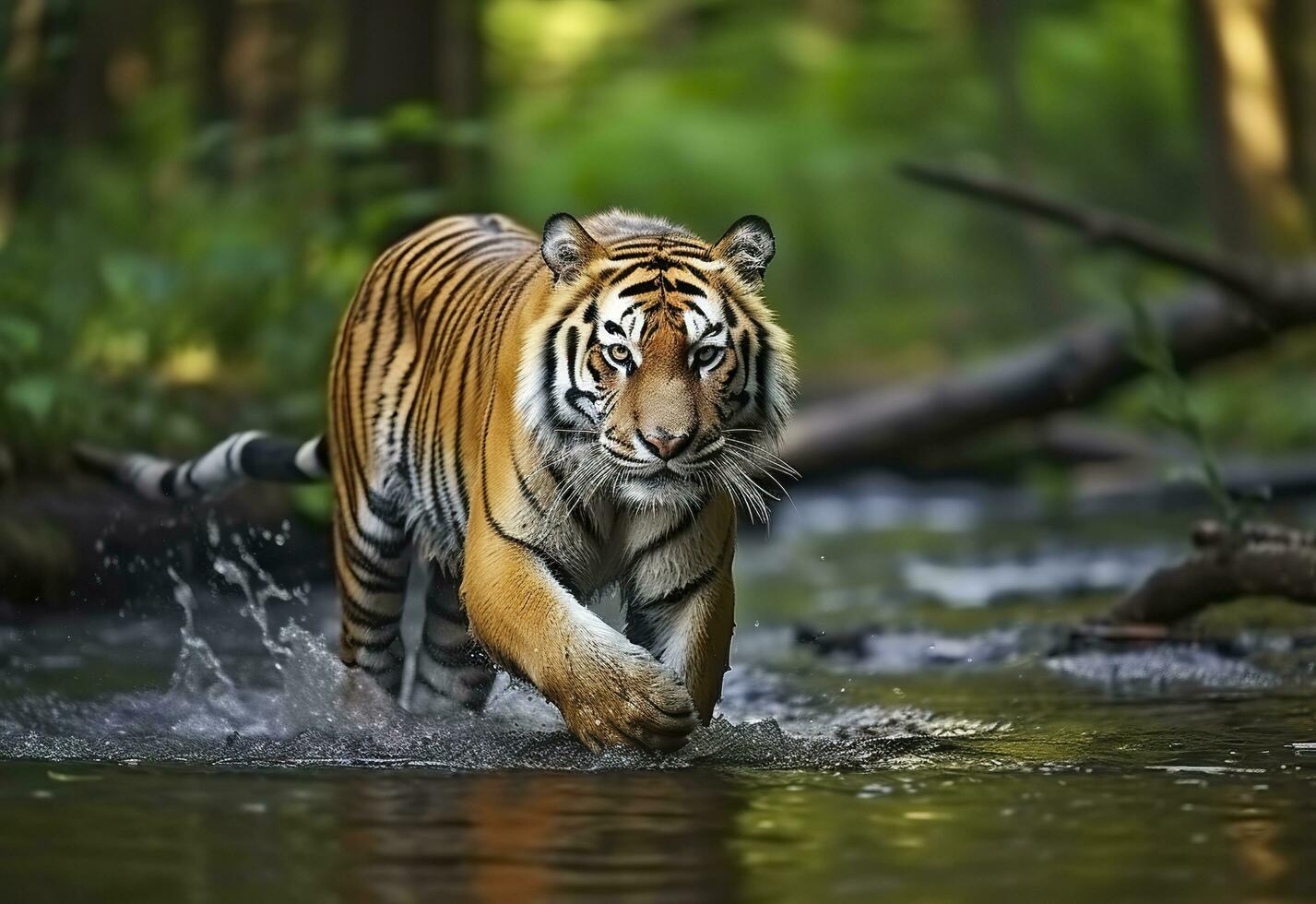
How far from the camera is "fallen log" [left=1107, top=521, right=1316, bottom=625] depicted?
5.19 m

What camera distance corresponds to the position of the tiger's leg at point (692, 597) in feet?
13.4

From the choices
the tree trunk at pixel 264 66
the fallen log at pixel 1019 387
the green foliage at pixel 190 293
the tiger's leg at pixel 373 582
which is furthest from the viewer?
the tree trunk at pixel 264 66

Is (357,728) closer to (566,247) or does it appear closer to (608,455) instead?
(608,455)

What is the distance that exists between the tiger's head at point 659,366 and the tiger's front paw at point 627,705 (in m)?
0.34

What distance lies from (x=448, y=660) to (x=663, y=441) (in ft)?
5.55

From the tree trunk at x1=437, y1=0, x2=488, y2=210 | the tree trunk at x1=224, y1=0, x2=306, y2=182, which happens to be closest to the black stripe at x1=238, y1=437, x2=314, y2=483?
the tree trunk at x1=437, y1=0, x2=488, y2=210

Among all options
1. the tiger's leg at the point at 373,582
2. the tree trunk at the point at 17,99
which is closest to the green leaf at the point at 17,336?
the tree trunk at the point at 17,99

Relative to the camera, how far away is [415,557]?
16.9ft

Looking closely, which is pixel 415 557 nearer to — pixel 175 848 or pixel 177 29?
pixel 175 848

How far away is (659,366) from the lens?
12.6ft

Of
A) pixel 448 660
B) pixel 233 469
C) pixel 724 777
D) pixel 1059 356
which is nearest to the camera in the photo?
pixel 724 777

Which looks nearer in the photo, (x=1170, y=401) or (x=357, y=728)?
(x=357, y=728)

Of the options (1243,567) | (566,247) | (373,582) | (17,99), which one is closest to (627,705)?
(566,247)

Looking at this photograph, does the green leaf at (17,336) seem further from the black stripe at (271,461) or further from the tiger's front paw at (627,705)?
the tiger's front paw at (627,705)
